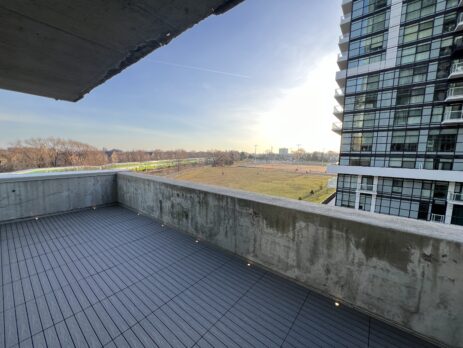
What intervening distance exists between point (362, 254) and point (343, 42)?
22.1 metres

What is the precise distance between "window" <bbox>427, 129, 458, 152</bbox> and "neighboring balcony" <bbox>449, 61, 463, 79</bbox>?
355 centimetres

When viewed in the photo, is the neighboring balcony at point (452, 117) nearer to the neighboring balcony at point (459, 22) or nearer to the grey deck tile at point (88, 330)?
the neighboring balcony at point (459, 22)

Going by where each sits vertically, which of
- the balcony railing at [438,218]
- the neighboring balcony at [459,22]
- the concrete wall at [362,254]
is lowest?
the balcony railing at [438,218]

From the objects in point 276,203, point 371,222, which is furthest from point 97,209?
point 371,222

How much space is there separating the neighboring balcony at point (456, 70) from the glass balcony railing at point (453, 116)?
89.0 inches

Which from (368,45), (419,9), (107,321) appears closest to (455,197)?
(368,45)

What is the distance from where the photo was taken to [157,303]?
7.30 feet

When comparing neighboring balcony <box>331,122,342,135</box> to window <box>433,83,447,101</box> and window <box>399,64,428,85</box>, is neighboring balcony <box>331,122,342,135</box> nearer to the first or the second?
window <box>399,64,428,85</box>

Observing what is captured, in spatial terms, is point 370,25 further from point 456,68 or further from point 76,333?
point 76,333

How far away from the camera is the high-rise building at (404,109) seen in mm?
12703

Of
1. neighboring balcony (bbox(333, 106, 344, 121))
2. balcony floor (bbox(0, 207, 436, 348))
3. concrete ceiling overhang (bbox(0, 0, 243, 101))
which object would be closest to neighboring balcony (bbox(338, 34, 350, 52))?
neighboring balcony (bbox(333, 106, 344, 121))

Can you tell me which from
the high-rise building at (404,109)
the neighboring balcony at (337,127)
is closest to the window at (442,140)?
the high-rise building at (404,109)

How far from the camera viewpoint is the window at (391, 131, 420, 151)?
14.0 meters

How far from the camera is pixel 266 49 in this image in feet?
25.6
